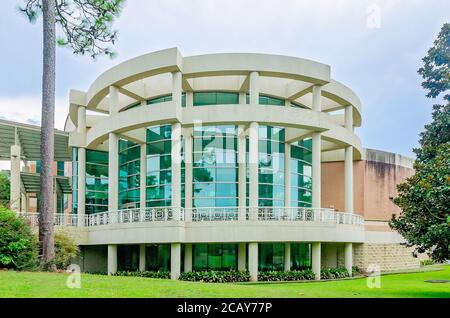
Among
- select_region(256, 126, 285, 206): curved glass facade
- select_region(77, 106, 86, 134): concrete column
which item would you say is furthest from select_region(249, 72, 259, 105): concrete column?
select_region(77, 106, 86, 134): concrete column

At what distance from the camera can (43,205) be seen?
56.0ft

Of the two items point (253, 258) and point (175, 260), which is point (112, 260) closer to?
point (175, 260)

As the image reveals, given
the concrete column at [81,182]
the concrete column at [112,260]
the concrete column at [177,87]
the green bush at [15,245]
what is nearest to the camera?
the green bush at [15,245]

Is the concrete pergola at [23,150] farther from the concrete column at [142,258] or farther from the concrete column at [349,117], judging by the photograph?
the concrete column at [349,117]

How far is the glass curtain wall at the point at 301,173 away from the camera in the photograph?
27.4 metres

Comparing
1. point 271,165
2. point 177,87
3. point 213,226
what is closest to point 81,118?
point 177,87

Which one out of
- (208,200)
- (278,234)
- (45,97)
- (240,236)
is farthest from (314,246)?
(45,97)

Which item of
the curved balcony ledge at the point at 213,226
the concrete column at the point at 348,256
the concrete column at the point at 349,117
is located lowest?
the concrete column at the point at 348,256

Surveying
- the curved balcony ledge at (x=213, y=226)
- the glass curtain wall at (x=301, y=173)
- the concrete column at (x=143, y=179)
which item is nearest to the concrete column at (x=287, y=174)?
the glass curtain wall at (x=301, y=173)

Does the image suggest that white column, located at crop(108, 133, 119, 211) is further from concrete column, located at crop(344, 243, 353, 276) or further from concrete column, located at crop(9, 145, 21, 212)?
concrete column, located at crop(344, 243, 353, 276)

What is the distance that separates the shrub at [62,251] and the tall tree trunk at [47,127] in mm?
527

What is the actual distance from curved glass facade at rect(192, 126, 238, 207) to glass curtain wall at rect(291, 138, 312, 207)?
A: 4.12 meters

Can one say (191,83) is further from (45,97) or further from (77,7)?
(45,97)
